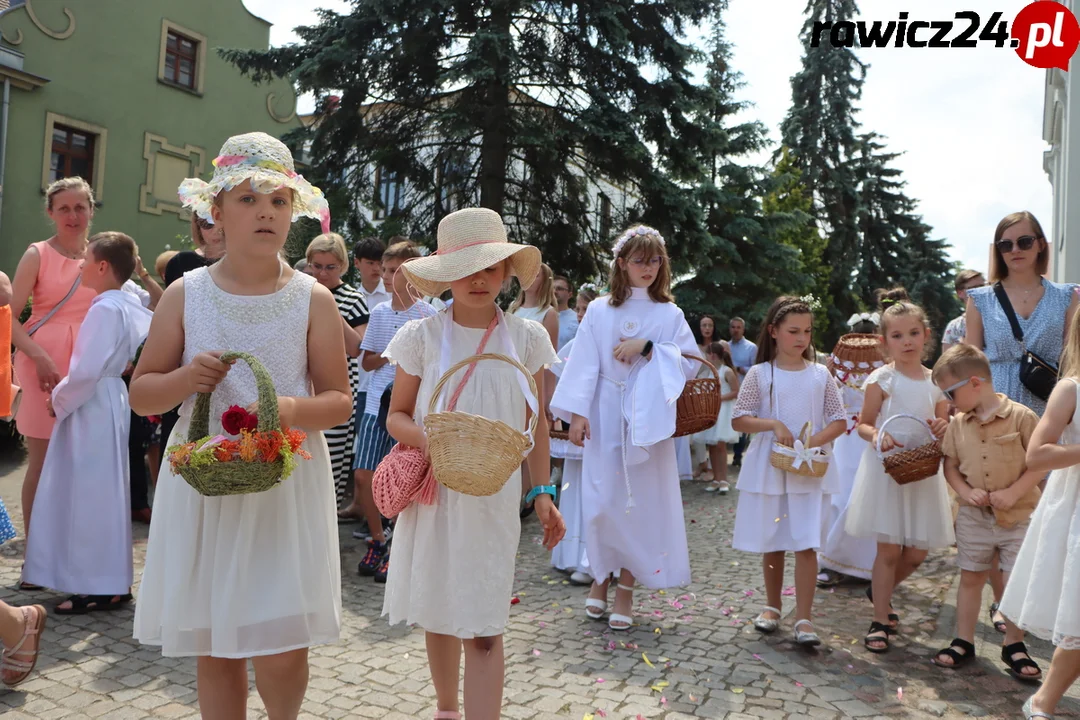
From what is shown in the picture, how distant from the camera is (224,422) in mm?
2344

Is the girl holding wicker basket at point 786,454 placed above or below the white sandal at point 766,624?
above

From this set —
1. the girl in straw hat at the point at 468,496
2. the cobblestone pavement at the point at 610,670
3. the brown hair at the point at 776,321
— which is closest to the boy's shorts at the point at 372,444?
the cobblestone pavement at the point at 610,670

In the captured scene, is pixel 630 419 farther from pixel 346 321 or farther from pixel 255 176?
pixel 255 176

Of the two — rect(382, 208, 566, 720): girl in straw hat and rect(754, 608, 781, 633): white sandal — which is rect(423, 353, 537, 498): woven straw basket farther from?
rect(754, 608, 781, 633): white sandal

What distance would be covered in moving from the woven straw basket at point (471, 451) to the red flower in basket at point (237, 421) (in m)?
0.60

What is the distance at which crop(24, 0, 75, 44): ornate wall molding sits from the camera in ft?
65.5

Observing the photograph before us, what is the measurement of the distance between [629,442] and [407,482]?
7.59 feet

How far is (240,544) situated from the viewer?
2.57m

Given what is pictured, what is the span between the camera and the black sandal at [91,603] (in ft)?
15.6

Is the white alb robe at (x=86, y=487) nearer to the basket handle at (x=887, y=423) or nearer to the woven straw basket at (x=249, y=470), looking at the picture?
the woven straw basket at (x=249, y=470)

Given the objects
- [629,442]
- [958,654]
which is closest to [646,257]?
[629,442]

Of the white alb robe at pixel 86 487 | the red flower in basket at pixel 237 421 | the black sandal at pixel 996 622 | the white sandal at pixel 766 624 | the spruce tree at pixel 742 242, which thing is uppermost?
the spruce tree at pixel 742 242

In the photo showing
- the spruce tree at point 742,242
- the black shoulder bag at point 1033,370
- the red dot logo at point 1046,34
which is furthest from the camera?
the spruce tree at point 742,242

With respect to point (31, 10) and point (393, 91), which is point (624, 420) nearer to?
point (393, 91)
